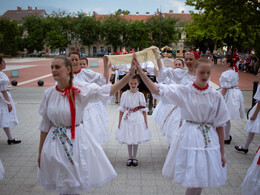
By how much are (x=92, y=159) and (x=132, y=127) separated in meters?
2.14

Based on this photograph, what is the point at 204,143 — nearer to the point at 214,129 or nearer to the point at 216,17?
the point at 214,129

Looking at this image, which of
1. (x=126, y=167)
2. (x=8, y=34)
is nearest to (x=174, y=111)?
(x=126, y=167)

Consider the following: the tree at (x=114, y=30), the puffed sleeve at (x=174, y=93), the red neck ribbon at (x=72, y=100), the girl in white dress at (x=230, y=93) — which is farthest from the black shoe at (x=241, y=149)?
the tree at (x=114, y=30)

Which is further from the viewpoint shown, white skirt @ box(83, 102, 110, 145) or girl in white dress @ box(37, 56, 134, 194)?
white skirt @ box(83, 102, 110, 145)

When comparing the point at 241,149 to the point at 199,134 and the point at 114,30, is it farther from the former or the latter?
the point at 114,30

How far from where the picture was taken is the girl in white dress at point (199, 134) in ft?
9.55

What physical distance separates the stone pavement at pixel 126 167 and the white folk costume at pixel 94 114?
2.25 feet

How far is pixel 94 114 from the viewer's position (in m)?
5.20

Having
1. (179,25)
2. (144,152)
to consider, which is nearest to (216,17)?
(144,152)

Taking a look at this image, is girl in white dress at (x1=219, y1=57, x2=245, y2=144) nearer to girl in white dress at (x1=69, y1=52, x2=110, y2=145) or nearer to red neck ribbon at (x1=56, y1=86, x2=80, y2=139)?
girl in white dress at (x1=69, y1=52, x2=110, y2=145)

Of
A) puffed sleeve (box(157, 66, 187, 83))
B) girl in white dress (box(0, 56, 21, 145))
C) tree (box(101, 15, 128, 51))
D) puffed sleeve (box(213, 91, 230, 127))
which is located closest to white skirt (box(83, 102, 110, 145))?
puffed sleeve (box(157, 66, 187, 83))

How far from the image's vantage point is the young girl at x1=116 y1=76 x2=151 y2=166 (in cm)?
502

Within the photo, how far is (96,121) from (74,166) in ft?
7.60

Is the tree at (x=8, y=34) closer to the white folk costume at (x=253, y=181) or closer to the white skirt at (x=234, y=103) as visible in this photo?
the white skirt at (x=234, y=103)
